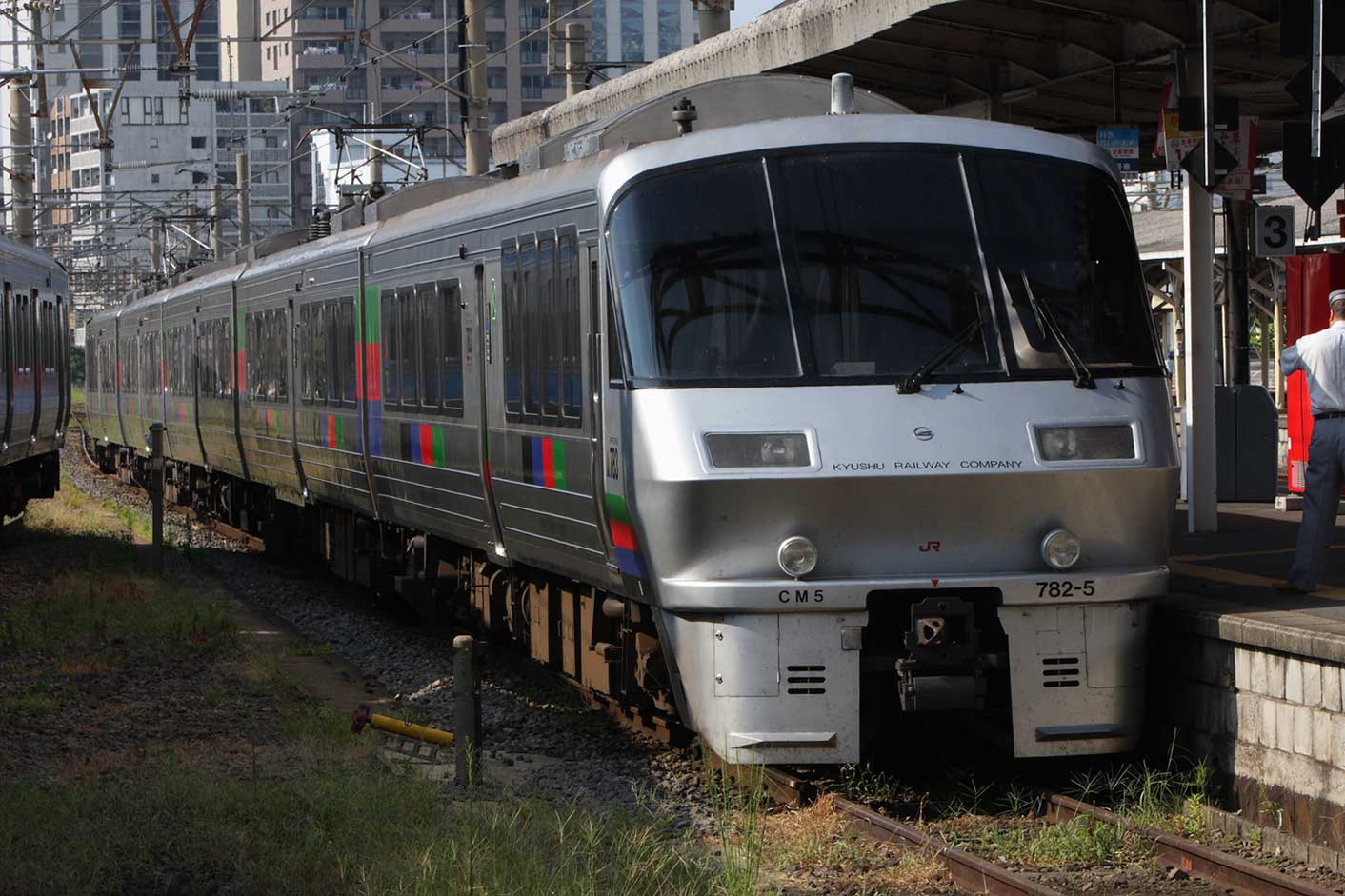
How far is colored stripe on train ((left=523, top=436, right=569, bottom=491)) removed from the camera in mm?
9602

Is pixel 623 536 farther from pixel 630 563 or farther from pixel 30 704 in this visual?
pixel 30 704

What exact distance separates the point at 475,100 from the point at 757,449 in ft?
45.1

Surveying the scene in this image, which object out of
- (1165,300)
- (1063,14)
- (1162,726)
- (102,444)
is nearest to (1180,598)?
(1162,726)

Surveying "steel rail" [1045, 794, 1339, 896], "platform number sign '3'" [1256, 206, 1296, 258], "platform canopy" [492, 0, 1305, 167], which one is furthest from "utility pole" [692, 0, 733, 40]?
"steel rail" [1045, 794, 1339, 896]

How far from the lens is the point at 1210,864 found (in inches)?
279

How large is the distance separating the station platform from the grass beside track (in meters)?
2.32

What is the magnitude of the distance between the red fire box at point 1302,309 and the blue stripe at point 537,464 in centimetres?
641

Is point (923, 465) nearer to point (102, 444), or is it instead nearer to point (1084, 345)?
point (1084, 345)

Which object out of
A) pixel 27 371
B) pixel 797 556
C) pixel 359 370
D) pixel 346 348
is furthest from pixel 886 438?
pixel 27 371

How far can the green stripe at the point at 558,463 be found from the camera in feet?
31.3

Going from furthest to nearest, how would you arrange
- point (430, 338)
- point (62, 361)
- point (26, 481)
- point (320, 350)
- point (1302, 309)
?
1. point (62, 361)
2. point (26, 481)
3. point (320, 350)
4. point (1302, 309)
5. point (430, 338)

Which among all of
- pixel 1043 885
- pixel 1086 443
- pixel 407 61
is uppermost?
pixel 407 61

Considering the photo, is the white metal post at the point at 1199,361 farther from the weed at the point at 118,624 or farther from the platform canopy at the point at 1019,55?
the weed at the point at 118,624

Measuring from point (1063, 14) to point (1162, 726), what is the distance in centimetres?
567
